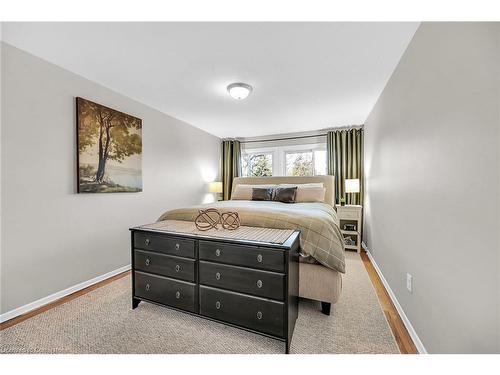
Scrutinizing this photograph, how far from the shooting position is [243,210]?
2.07 m

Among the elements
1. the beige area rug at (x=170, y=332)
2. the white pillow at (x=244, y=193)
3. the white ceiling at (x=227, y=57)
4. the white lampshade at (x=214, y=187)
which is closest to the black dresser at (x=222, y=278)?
the beige area rug at (x=170, y=332)

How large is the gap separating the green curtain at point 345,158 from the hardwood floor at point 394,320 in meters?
1.77

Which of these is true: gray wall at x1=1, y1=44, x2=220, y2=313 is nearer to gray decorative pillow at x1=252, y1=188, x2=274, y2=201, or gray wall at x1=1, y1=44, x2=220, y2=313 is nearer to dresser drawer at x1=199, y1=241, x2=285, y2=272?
dresser drawer at x1=199, y1=241, x2=285, y2=272

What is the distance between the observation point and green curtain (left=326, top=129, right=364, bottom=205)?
3.91 metres

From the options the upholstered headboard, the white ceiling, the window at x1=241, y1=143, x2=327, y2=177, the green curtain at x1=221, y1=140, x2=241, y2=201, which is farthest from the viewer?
the green curtain at x1=221, y1=140, x2=241, y2=201

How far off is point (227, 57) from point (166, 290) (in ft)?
6.74

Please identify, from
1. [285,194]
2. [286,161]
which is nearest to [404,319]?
[285,194]

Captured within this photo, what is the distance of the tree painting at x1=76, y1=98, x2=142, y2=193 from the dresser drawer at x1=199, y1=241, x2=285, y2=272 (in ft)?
5.31

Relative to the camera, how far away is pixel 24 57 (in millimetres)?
1800

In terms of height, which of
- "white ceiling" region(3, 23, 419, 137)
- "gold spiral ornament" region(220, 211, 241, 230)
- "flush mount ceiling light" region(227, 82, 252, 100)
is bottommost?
"gold spiral ornament" region(220, 211, 241, 230)

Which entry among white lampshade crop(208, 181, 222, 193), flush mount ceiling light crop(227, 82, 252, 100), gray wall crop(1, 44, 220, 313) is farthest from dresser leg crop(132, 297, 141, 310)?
white lampshade crop(208, 181, 222, 193)

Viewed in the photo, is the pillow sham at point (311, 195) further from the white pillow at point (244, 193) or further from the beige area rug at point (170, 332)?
the beige area rug at point (170, 332)

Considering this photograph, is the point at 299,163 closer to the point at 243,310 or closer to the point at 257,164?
the point at 257,164
